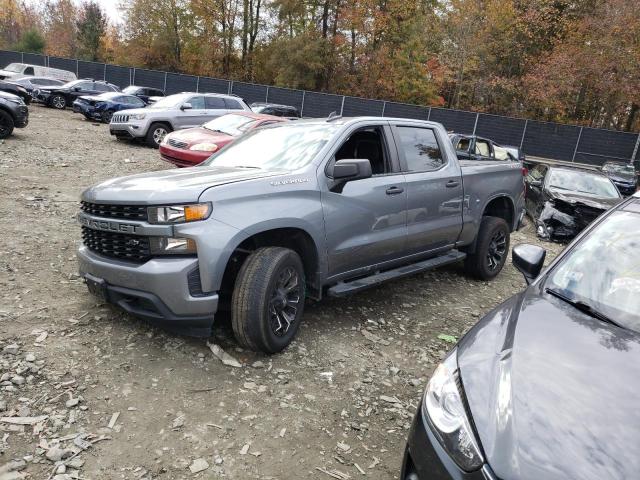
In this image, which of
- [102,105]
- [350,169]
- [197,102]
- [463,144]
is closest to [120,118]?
[197,102]

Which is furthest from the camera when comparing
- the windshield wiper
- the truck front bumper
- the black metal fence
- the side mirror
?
the black metal fence

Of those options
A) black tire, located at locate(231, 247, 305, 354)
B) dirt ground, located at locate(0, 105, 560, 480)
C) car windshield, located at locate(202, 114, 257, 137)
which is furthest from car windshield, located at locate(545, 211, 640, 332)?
car windshield, located at locate(202, 114, 257, 137)

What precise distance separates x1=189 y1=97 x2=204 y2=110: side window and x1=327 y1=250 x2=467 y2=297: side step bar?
36.6ft

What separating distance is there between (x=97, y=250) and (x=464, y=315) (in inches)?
138

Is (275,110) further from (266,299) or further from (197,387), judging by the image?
(197,387)

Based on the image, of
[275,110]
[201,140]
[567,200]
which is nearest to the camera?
[567,200]

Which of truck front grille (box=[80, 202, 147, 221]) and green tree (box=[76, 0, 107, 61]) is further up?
green tree (box=[76, 0, 107, 61])

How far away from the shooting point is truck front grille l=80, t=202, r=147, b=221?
3249mm

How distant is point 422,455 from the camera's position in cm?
187

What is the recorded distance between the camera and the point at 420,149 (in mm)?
4953

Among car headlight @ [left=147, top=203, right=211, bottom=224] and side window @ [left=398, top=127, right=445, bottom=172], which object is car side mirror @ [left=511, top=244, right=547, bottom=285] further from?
car headlight @ [left=147, top=203, right=211, bottom=224]

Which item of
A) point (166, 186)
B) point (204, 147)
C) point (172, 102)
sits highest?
point (172, 102)

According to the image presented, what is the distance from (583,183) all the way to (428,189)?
7.33 meters

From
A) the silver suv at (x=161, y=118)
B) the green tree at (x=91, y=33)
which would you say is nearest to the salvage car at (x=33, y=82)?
the silver suv at (x=161, y=118)
